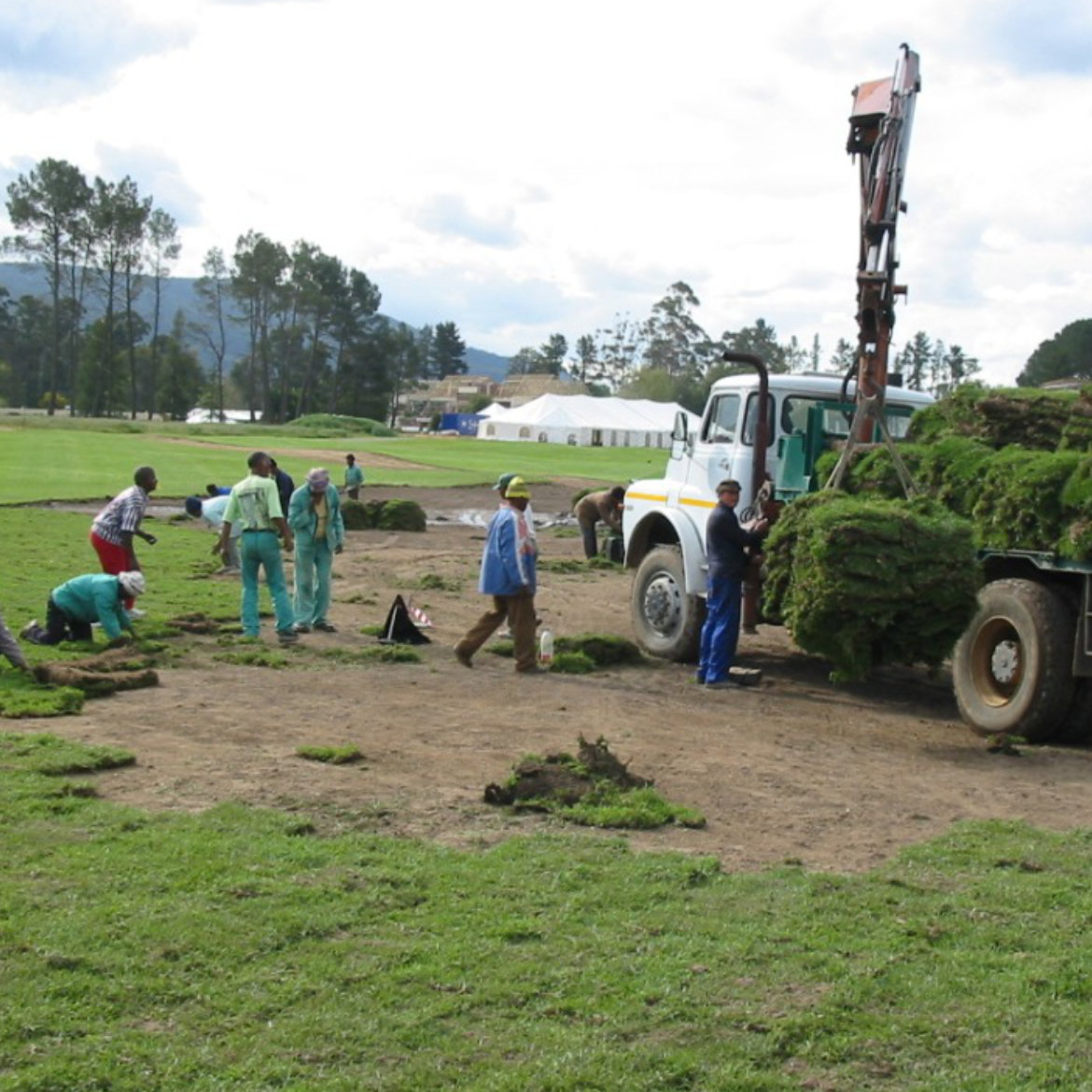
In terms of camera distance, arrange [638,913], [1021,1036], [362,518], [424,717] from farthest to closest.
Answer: [362,518], [424,717], [638,913], [1021,1036]

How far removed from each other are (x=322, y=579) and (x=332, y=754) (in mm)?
6621

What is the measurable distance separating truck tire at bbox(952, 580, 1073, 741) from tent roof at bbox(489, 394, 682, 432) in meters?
Result: 95.5

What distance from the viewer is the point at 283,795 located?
805 cm

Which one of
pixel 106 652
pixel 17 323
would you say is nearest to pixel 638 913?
pixel 106 652

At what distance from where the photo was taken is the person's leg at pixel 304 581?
15.4 metres

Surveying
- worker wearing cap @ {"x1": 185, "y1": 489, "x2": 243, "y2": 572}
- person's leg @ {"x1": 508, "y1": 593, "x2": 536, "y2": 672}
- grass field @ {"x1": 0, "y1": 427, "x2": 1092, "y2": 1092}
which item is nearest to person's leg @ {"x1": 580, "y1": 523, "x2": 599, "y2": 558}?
worker wearing cap @ {"x1": 185, "y1": 489, "x2": 243, "y2": 572}

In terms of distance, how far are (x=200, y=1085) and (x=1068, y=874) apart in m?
4.33

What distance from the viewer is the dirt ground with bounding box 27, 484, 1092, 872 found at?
25.8 ft

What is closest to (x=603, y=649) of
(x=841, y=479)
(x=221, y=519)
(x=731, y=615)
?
(x=731, y=615)

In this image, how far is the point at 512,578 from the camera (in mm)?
13352

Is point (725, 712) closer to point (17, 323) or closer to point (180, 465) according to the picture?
point (180, 465)

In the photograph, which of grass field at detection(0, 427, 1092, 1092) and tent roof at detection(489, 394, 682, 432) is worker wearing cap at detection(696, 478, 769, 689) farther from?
tent roof at detection(489, 394, 682, 432)

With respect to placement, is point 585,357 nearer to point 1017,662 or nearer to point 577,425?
point 577,425

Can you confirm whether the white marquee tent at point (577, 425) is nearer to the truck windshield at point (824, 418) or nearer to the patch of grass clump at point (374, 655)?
the truck windshield at point (824, 418)
